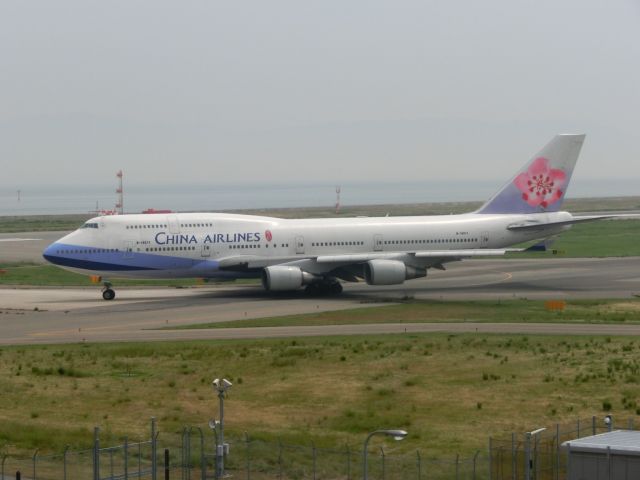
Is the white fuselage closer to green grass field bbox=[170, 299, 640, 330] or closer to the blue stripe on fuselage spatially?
the blue stripe on fuselage

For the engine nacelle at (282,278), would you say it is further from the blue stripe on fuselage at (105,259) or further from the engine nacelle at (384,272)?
the blue stripe on fuselage at (105,259)

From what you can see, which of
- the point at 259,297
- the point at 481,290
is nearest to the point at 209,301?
the point at 259,297

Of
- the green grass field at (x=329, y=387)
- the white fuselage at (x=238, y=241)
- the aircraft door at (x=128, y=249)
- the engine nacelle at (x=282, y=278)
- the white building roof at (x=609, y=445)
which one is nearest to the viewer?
the white building roof at (x=609, y=445)

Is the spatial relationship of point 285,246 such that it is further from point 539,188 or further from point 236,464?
point 236,464

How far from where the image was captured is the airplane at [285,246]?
3059 inches

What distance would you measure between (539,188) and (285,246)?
2057 centimetres

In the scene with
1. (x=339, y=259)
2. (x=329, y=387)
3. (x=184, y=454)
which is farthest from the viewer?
(x=339, y=259)

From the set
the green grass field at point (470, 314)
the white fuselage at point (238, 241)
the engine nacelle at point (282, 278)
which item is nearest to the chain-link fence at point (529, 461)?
the green grass field at point (470, 314)

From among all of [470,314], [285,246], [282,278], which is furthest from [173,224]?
[470,314]

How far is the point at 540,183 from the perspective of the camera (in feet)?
284

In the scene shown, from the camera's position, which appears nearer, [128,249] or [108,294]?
[128,249]

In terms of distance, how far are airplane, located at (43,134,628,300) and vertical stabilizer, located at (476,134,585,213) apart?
1.60 m

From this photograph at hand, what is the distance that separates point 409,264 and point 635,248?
4493 centimetres

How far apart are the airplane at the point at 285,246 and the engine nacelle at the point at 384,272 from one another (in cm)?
7
